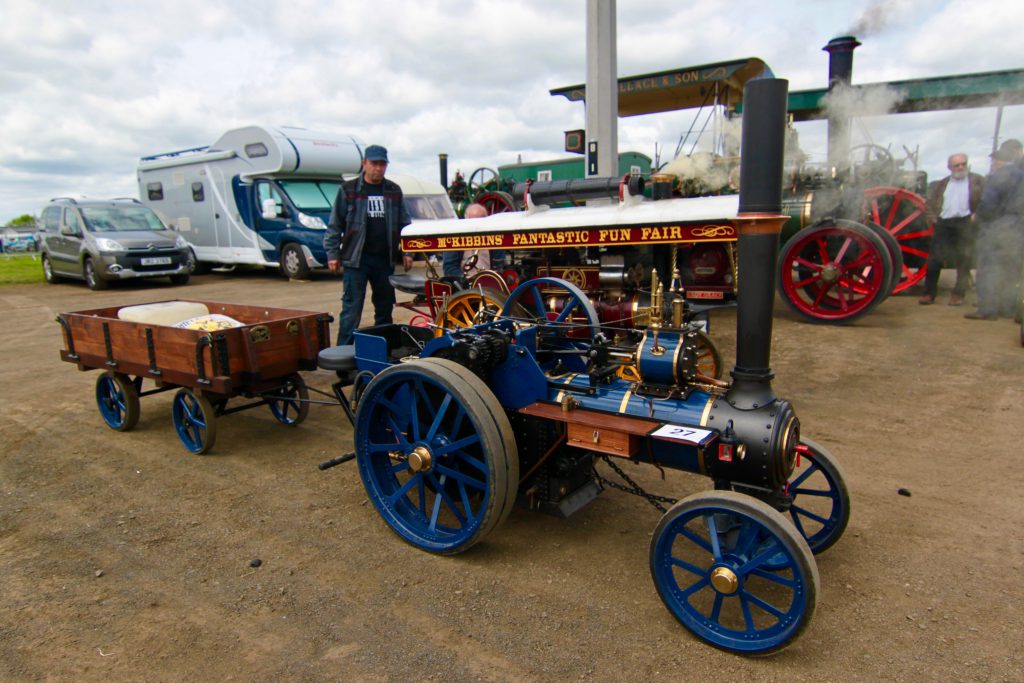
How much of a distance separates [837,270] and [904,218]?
2.39 meters

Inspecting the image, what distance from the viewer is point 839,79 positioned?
10.2 m

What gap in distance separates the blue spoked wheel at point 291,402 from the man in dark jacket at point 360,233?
0.66 m

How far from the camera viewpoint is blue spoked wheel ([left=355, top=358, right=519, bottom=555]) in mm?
2602

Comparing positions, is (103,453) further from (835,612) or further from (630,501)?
(835,612)

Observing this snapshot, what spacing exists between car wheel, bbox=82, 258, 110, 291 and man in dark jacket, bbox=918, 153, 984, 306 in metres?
13.0

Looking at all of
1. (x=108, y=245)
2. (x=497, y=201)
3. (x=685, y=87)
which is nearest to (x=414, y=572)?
(x=497, y=201)

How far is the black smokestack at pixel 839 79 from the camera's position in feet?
28.9

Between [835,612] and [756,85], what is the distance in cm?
191

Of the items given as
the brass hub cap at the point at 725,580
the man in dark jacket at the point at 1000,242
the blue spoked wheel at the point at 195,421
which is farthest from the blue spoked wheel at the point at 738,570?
the man in dark jacket at the point at 1000,242

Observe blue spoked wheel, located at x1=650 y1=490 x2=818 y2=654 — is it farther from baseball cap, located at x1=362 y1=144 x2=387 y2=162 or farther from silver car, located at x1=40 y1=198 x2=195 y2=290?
silver car, located at x1=40 y1=198 x2=195 y2=290

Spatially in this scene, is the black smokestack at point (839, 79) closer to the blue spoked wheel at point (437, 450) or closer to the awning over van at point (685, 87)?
the awning over van at point (685, 87)

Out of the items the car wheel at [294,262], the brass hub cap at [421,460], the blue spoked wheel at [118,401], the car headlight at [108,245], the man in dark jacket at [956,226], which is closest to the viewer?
the brass hub cap at [421,460]

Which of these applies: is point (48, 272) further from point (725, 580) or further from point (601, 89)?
point (725, 580)

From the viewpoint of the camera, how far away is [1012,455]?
3.79 m
